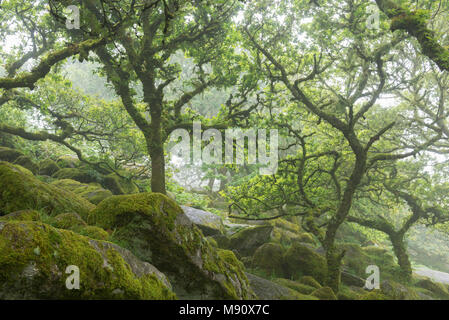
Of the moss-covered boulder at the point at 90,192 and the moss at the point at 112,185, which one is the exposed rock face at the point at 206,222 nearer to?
the moss-covered boulder at the point at 90,192

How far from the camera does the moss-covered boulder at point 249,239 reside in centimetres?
1352

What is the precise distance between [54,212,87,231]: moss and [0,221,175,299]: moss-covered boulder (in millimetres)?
1358

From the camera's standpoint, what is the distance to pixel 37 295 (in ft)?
10.6

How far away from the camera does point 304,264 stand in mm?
11844

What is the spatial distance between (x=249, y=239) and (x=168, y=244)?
8.81 metres

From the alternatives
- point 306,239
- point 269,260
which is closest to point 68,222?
point 269,260

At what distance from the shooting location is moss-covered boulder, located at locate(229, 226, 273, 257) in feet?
44.3

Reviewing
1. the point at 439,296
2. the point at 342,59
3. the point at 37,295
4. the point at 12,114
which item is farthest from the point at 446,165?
the point at 12,114

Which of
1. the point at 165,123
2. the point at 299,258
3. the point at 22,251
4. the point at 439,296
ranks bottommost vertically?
the point at 439,296

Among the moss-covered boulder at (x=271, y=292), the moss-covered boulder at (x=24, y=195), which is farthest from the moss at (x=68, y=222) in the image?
the moss-covered boulder at (x=271, y=292)

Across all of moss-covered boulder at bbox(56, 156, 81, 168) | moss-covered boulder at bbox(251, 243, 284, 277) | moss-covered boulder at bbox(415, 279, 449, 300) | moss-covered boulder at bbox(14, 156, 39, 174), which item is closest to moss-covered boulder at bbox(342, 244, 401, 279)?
moss-covered boulder at bbox(415, 279, 449, 300)

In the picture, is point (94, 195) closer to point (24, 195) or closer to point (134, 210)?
point (24, 195)
